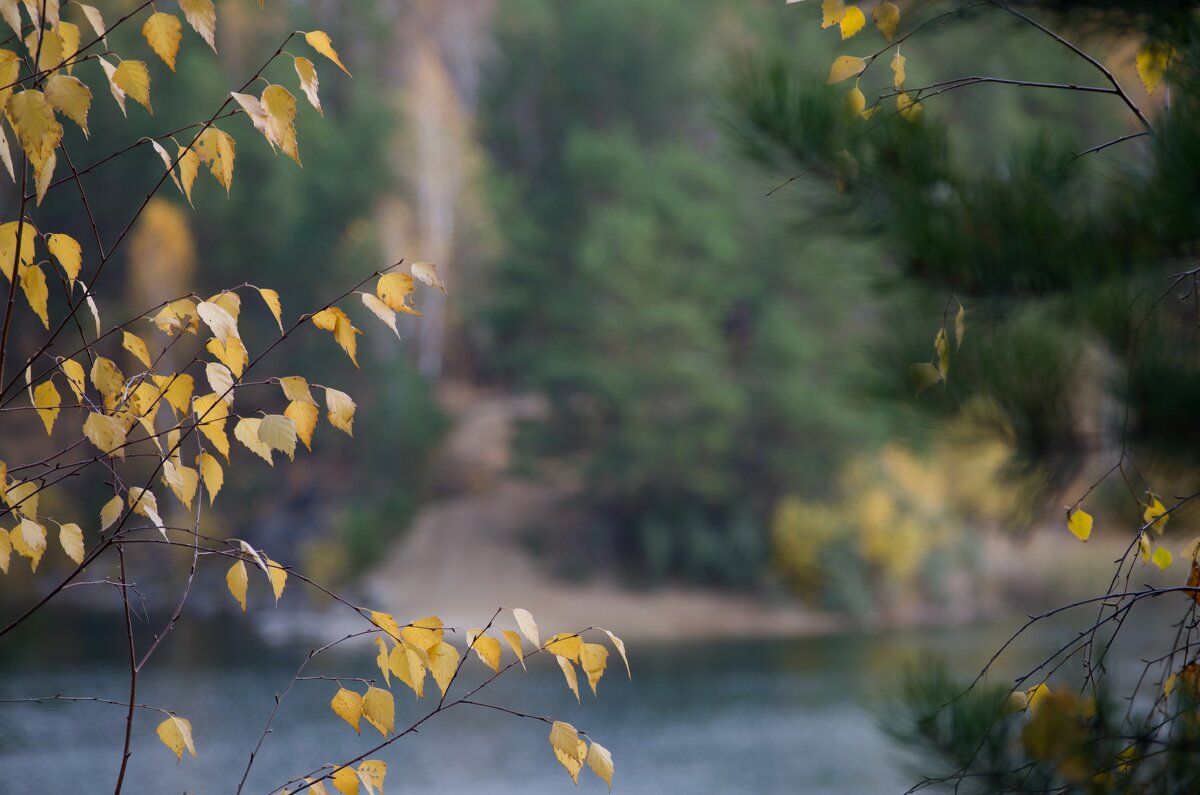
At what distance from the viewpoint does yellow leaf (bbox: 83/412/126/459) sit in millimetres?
1015

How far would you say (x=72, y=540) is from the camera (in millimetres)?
1104

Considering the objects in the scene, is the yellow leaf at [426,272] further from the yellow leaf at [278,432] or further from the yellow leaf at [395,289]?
the yellow leaf at [278,432]

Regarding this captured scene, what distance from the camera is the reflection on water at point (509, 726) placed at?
7.60m

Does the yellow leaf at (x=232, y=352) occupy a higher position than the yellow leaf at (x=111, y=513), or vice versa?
the yellow leaf at (x=232, y=352)

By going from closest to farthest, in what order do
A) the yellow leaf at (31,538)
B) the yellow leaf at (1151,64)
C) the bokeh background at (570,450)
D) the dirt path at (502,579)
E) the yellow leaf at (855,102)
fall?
the yellow leaf at (31,538) < the yellow leaf at (855,102) < the yellow leaf at (1151,64) < the bokeh background at (570,450) < the dirt path at (502,579)

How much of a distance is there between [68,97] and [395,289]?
33 cm

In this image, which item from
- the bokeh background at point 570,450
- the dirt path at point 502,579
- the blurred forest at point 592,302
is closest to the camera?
the bokeh background at point 570,450

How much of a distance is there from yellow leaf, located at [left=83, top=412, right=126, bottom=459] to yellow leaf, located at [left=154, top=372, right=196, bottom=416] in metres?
0.06

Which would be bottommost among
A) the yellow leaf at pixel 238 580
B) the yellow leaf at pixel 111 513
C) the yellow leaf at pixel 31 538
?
the yellow leaf at pixel 238 580

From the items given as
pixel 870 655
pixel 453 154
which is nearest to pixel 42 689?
pixel 870 655

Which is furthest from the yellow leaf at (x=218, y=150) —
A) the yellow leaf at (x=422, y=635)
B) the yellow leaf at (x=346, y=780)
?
the yellow leaf at (x=346, y=780)

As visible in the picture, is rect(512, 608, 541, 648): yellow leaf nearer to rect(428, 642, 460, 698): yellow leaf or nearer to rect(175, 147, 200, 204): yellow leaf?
rect(428, 642, 460, 698): yellow leaf

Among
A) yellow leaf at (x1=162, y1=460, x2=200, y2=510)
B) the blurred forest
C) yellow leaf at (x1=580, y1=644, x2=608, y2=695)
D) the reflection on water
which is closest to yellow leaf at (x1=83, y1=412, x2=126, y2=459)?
yellow leaf at (x1=162, y1=460, x2=200, y2=510)

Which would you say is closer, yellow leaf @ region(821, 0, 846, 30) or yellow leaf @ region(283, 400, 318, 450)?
yellow leaf @ region(283, 400, 318, 450)
